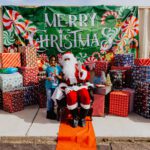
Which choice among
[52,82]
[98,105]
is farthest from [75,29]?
[98,105]

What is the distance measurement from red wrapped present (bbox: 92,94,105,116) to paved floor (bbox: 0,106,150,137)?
15 cm

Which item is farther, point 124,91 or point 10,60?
point 10,60

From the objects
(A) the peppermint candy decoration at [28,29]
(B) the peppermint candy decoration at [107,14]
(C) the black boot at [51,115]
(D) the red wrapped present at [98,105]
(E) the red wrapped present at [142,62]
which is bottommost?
(C) the black boot at [51,115]

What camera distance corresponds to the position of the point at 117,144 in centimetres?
385

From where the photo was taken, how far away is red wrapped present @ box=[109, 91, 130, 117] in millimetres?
5074

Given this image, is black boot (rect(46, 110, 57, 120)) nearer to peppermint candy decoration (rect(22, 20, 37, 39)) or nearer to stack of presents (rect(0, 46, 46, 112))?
stack of presents (rect(0, 46, 46, 112))

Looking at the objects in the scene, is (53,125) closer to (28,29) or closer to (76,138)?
(76,138)

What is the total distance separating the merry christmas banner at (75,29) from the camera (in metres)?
6.75

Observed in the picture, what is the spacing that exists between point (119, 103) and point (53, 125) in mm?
1649

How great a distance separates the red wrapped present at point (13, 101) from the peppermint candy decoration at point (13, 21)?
2.16m

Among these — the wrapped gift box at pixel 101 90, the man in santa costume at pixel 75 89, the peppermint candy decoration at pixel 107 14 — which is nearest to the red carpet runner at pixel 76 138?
the man in santa costume at pixel 75 89

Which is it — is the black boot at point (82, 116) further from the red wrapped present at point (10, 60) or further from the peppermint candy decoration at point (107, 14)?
the peppermint candy decoration at point (107, 14)

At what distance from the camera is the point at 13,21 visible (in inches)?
264

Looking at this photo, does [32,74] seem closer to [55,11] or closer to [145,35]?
[55,11]
